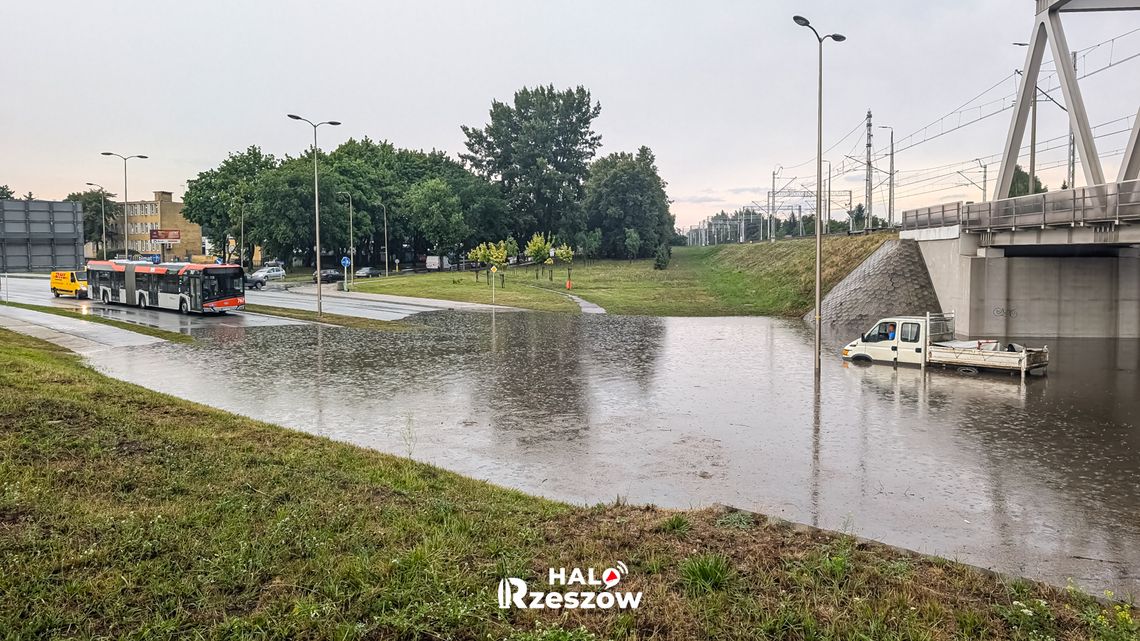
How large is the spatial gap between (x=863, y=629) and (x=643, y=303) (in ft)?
148

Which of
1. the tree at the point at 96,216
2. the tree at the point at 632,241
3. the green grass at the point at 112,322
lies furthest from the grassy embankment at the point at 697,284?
the tree at the point at 96,216

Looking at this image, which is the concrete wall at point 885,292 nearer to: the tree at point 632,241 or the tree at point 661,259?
the tree at point 661,259

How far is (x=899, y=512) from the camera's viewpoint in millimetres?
9336

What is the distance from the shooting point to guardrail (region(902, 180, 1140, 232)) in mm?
24078

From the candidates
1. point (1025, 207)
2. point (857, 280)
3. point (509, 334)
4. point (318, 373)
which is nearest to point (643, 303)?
point (857, 280)

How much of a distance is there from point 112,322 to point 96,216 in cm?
10968

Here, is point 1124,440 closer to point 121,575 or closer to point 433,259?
point 121,575

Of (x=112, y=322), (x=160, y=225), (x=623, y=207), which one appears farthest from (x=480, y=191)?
(x=160, y=225)

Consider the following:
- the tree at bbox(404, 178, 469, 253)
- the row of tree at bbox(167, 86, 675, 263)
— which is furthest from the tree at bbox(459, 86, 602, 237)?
the tree at bbox(404, 178, 469, 253)

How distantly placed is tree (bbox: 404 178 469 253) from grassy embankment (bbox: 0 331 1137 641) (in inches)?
3006

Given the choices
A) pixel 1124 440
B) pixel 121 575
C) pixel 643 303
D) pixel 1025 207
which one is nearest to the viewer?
pixel 121 575

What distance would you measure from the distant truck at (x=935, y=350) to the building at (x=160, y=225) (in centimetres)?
12720

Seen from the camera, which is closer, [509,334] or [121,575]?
[121,575]

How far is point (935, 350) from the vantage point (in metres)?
21.9
